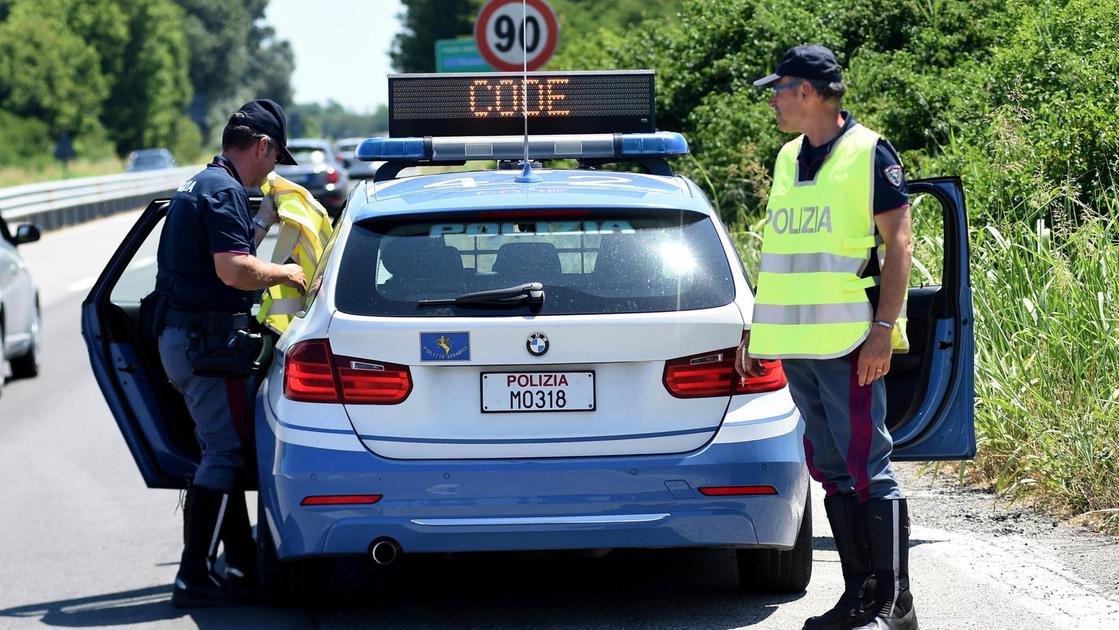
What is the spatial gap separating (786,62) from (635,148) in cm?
189

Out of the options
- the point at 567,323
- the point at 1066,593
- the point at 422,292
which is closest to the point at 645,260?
the point at 567,323

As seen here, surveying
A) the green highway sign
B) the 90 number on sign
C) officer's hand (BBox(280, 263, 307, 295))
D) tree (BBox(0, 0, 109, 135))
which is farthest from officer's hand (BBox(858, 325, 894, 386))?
tree (BBox(0, 0, 109, 135))

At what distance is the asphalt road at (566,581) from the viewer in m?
5.74

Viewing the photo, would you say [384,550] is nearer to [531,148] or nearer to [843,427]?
[843,427]

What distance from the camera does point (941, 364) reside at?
230 inches

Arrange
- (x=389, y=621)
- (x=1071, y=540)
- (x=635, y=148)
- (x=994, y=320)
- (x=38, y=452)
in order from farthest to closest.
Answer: (x=38, y=452) → (x=994, y=320) → (x=635, y=148) → (x=1071, y=540) → (x=389, y=621)

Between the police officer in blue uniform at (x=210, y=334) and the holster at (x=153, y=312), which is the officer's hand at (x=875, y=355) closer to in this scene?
the police officer in blue uniform at (x=210, y=334)

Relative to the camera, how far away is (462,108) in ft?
26.9

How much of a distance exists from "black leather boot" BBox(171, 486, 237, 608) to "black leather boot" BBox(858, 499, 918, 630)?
2448 mm

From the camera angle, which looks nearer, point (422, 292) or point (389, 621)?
point (422, 292)

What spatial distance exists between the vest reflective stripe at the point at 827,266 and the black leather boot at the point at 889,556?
1.89 feet

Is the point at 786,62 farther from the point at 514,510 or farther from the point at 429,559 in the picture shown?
the point at 429,559

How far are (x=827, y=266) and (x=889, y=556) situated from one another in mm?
966

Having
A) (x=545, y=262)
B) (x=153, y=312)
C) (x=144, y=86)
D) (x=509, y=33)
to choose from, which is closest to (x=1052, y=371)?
(x=545, y=262)
